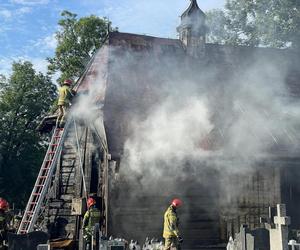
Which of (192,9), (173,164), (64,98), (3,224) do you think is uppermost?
(192,9)

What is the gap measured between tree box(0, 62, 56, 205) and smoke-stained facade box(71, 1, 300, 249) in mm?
17795

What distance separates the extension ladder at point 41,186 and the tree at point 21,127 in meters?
19.3

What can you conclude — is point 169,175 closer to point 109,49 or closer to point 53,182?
point 53,182

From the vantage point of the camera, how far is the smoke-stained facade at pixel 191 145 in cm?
1434

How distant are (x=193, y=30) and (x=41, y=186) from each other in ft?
35.2

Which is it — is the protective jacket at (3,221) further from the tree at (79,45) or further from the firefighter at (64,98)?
the tree at (79,45)

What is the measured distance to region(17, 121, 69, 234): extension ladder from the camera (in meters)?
12.2

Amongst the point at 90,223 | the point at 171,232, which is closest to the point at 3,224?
the point at 90,223

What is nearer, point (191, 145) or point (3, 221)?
point (3, 221)

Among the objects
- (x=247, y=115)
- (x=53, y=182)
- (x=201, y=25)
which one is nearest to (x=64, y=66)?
(x=201, y=25)

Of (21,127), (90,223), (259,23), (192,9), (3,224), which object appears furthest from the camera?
(21,127)

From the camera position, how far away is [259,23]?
28656 mm

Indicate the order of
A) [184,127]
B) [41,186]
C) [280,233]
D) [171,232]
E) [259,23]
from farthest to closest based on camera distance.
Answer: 1. [259,23]
2. [184,127]
3. [41,186]
4. [280,233]
5. [171,232]

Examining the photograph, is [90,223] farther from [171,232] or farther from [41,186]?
[41,186]
